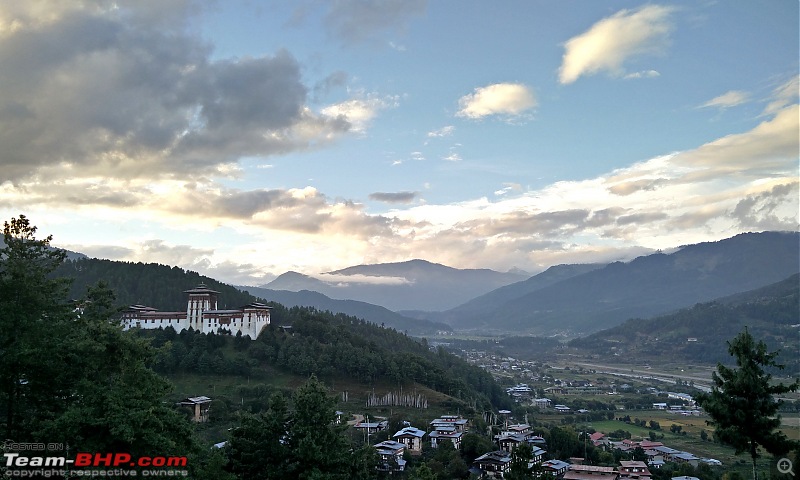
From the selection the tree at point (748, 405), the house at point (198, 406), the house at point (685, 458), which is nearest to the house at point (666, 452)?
the house at point (685, 458)

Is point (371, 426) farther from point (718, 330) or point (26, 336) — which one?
point (718, 330)

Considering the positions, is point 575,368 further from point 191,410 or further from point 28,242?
point 28,242

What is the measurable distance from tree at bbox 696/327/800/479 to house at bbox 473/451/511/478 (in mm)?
29157

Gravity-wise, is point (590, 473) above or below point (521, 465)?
below

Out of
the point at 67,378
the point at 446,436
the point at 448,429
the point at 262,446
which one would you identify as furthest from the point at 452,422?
the point at 67,378

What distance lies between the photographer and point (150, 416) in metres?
15.1

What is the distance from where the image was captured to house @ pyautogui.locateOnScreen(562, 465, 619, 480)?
41688mm

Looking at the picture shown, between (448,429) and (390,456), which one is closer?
(390,456)

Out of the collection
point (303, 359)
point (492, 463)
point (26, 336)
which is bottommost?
point (492, 463)

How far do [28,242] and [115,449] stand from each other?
8551 mm

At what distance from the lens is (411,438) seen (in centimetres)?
4978

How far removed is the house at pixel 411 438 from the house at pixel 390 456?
130cm

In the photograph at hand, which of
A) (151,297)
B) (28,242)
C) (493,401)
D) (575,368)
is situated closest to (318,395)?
(28,242)

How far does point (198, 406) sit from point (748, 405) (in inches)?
1890
